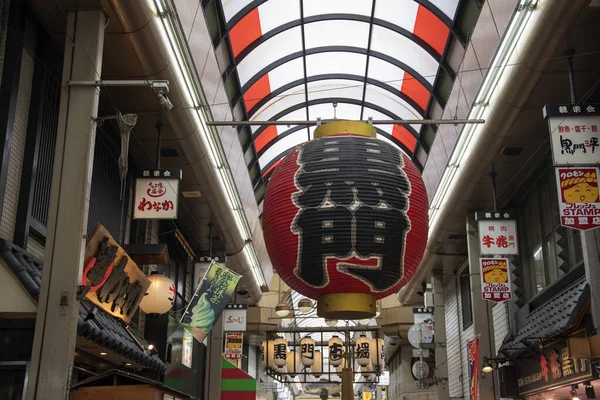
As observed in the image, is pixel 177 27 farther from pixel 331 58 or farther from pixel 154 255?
pixel 331 58

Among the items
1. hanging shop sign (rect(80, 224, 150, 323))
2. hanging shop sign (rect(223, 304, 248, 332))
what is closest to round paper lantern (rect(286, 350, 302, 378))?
hanging shop sign (rect(223, 304, 248, 332))

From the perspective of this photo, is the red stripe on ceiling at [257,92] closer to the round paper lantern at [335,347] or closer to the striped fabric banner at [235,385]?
the striped fabric banner at [235,385]

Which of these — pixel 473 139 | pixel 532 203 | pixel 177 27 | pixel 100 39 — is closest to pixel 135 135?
pixel 177 27

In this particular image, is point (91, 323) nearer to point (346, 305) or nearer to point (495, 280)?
point (346, 305)

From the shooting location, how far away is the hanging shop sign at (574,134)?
9.06m

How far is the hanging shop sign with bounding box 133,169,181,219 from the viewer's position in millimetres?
11414

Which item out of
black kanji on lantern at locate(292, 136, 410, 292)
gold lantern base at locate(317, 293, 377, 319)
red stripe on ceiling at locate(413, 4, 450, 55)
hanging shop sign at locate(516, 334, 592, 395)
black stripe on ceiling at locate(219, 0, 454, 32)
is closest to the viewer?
black kanji on lantern at locate(292, 136, 410, 292)

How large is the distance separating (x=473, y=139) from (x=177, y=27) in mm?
5859

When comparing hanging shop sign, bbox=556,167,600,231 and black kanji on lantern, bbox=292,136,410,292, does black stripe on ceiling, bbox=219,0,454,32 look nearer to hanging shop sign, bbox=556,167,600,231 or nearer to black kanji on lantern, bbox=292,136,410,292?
hanging shop sign, bbox=556,167,600,231

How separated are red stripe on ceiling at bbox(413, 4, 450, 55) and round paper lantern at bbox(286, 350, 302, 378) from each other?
50.5 ft

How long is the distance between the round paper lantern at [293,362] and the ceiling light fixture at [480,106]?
40.5ft

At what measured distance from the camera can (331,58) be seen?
59.7 feet

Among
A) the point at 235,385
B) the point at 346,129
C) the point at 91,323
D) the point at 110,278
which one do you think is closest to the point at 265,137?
the point at 235,385

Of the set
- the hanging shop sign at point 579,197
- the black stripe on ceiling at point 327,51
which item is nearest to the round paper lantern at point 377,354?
the black stripe on ceiling at point 327,51
